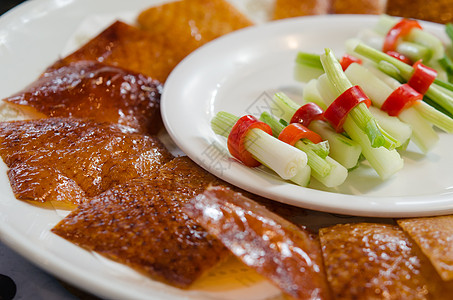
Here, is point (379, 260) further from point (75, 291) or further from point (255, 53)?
point (255, 53)

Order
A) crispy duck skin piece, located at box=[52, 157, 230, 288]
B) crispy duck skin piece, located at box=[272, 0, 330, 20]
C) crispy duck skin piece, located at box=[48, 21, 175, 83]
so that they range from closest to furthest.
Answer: crispy duck skin piece, located at box=[52, 157, 230, 288], crispy duck skin piece, located at box=[48, 21, 175, 83], crispy duck skin piece, located at box=[272, 0, 330, 20]

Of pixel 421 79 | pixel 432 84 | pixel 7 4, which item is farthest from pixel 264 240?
pixel 7 4

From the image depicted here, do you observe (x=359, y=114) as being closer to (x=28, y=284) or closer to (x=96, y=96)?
(x=96, y=96)

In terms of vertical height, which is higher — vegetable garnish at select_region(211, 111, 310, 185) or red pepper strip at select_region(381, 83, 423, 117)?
red pepper strip at select_region(381, 83, 423, 117)

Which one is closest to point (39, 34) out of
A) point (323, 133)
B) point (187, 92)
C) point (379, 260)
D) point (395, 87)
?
point (187, 92)

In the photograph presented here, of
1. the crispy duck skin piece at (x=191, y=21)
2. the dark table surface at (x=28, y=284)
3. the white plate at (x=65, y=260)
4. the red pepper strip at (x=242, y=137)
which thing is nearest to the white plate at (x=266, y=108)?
the red pepper strip at (x=242, y=137)

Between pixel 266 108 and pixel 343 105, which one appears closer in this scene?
pixel 343 105

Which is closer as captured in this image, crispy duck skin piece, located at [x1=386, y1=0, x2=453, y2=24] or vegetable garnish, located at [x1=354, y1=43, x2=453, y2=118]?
vegetable garnish, located at [x1=354, y1=43, x2=453, y2=118]

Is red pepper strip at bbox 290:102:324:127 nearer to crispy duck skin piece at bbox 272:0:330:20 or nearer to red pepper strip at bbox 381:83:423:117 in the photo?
red pepper strip at bbox 381:83:423:117

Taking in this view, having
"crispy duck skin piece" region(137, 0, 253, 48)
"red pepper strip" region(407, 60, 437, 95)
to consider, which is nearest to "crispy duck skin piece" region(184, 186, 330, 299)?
"red pepper strip" region(407, 60, 437, 95)
